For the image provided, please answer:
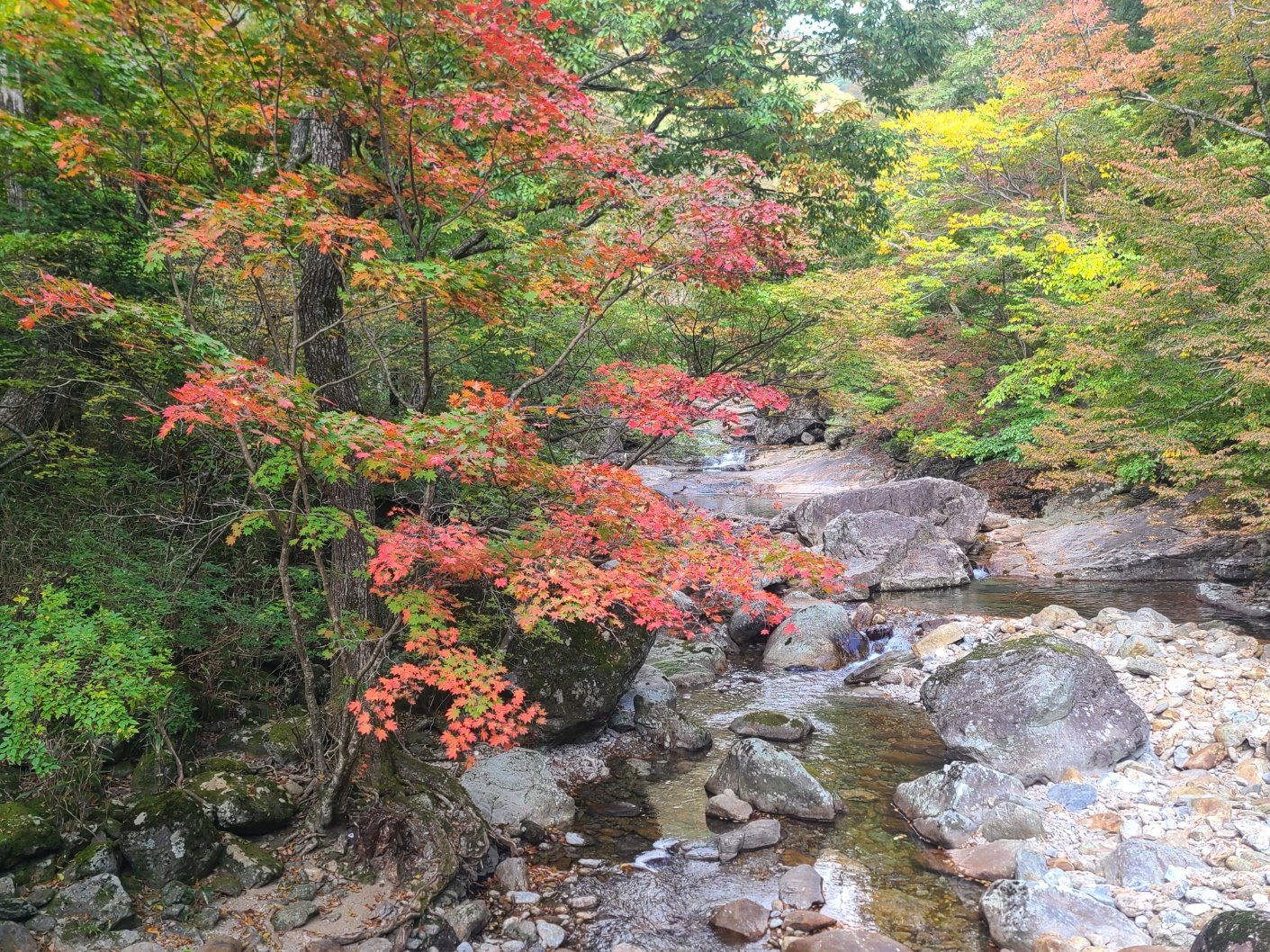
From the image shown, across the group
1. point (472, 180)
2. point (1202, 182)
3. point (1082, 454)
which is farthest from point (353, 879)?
point (1202, 182)

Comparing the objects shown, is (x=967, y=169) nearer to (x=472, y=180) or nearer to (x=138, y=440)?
(x=472, y=180)

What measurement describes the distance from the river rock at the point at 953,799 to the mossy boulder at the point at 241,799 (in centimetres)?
535

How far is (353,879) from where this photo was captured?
17.6ft

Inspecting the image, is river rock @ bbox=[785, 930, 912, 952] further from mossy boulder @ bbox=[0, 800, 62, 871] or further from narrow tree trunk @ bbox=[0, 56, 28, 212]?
narrow tree trunk @ bbox=[0, 56, 28, 212]

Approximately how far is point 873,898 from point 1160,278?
9.85 m

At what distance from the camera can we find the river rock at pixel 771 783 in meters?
6.84

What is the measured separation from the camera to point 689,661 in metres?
10.9

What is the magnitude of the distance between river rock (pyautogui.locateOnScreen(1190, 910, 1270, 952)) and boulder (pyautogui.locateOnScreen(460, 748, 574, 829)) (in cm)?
466

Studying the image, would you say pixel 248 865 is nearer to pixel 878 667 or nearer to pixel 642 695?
pixel 642 695

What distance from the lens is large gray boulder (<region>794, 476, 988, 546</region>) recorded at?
16.8 metres

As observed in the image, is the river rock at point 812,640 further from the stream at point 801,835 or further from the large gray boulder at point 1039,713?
the large gray boulder at point 1039,713

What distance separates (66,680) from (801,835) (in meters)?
5.77

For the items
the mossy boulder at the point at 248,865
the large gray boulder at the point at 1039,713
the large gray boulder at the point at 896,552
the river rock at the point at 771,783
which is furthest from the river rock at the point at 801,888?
the large gray boulder at the point at 896,552

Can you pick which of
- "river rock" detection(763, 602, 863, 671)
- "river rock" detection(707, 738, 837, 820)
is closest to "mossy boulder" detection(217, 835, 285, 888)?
"river rock" detection(707, 738, 837, 820)
